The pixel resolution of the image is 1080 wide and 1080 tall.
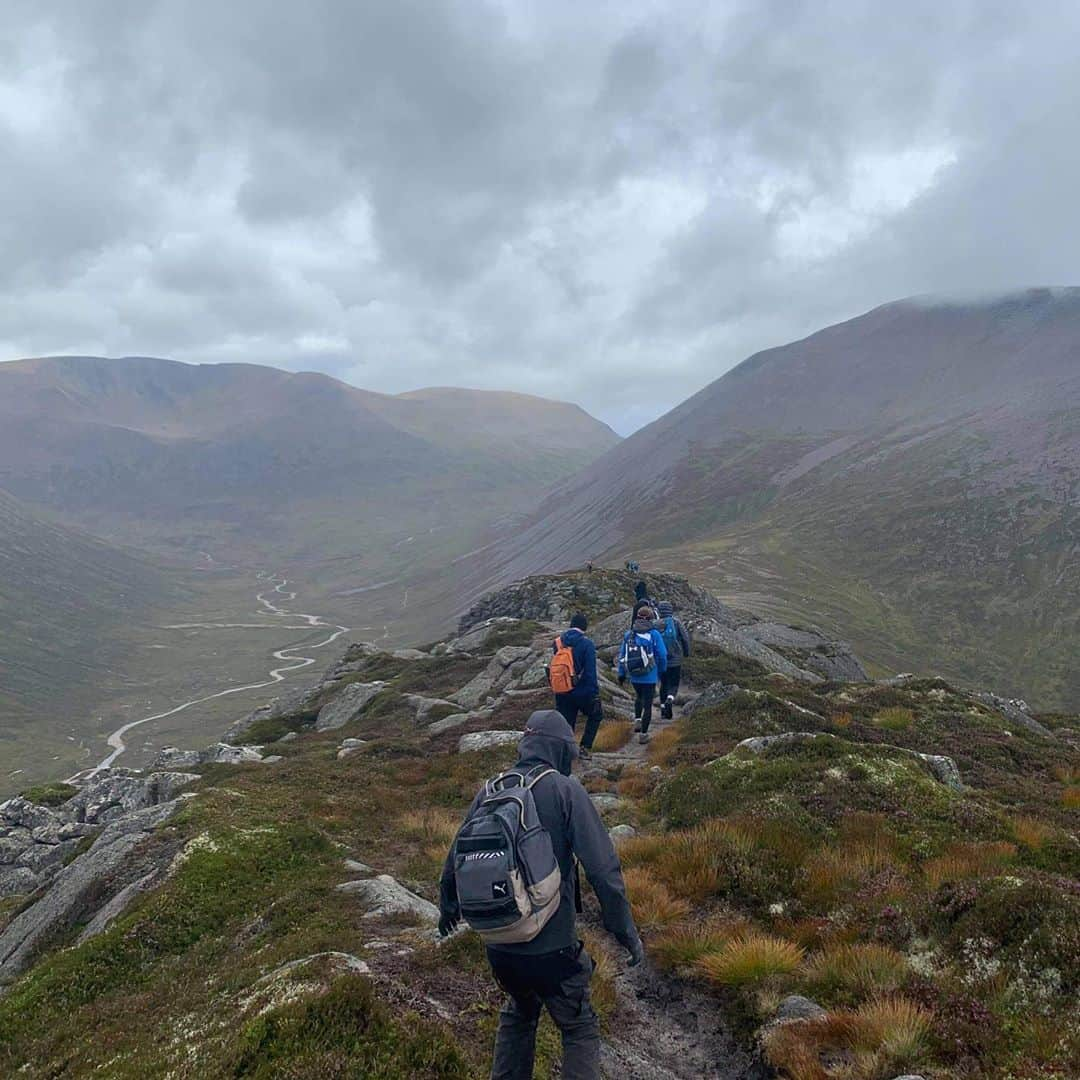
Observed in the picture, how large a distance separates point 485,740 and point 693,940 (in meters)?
15.6

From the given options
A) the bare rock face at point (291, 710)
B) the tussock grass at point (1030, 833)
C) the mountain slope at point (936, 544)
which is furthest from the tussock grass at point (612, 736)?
the mountain slope at point (936, 544)

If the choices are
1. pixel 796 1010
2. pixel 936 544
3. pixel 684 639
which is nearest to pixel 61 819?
pixel 684 639

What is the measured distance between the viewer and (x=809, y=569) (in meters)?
125

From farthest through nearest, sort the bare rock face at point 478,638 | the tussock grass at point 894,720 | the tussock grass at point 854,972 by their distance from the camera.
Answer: the bare rock face at point 478,638
the tussock grass at point 894,720
the tussock grass at point 854,972

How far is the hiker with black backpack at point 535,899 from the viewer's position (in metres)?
6.45

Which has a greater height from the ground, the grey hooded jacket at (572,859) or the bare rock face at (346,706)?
the grey hooded jacket at (572,859)

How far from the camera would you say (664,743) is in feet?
72.1

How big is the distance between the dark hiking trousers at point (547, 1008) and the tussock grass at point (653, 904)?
3.83 metres

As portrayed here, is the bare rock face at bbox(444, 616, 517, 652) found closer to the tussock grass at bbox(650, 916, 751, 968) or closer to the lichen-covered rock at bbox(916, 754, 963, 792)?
the lichen-covered rock at bbox(916, 754, 963, 792)

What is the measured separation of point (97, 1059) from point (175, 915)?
403cm

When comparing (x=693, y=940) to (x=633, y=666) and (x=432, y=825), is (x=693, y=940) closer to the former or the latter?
(x=432, y=825)

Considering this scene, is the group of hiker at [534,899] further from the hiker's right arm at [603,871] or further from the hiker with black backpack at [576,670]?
the hiker with black backpack at [576,670]

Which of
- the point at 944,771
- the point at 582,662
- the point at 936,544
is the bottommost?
the point at 936,544

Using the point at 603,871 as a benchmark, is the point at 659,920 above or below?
below
